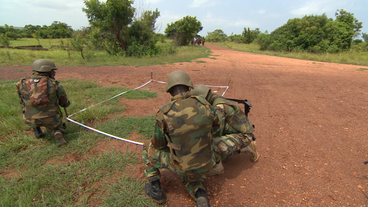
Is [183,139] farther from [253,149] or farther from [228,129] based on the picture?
[253,149]

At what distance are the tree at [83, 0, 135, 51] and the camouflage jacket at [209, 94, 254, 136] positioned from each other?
12.0m

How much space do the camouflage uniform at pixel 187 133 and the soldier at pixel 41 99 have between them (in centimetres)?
200

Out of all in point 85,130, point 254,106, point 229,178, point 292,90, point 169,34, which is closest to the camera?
point 229,178

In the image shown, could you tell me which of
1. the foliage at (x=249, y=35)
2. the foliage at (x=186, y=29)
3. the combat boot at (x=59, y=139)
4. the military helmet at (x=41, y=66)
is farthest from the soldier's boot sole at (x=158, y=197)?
the foliage at (x=249, y=35)

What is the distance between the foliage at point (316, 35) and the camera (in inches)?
674

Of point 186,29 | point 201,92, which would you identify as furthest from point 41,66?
point 186,29

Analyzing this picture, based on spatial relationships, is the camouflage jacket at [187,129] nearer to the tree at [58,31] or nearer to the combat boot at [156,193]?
the combat boot at [156,193]

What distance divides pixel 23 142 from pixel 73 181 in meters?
1.39

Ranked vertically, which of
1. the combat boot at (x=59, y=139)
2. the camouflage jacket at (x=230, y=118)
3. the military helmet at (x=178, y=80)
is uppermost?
the military helmet at (x=178, y=80)

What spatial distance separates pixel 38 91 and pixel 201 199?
2.74 metres

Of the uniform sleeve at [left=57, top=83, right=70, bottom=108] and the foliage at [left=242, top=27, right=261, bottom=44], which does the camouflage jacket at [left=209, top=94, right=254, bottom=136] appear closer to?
the uniform sleeve at [left=57, top=83, right=70, bottom=108]

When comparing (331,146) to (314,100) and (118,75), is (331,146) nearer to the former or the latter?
(314,100)

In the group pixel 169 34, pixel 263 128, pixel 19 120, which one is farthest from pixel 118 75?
pixel 169 34

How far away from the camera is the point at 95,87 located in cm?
578
